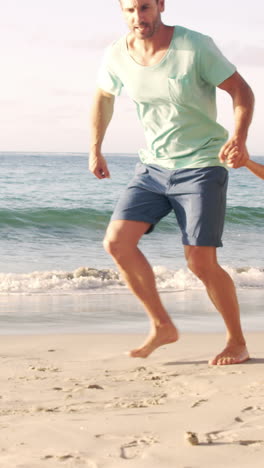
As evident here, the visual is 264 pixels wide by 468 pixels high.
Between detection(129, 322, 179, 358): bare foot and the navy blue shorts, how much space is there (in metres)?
0.53

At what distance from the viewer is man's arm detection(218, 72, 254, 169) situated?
4297 millimetres

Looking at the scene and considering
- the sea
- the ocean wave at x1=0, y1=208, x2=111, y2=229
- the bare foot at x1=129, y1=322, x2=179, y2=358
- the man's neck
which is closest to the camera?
the man's neck

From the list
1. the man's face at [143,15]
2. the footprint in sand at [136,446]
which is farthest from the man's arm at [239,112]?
the footprint in sand at [136,446]

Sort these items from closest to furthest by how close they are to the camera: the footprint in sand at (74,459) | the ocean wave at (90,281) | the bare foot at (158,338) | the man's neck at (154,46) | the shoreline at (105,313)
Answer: the footprint in sand at (74,459) → the man's neck at (154,46) → the bare foot at (158,338) → the shoreline at (105,313) → the ocean wave at (90,281)

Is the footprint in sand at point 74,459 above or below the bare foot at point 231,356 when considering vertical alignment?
above

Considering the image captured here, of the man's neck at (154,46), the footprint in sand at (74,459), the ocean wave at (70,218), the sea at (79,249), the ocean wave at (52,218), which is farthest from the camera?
the ocean wave at (52,218)

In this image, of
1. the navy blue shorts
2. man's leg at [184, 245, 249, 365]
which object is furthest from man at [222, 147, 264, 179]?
man's leg at [184, 245, 249, 365]

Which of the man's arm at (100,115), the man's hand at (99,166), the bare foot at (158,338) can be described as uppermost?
the man's arm at (100,115)

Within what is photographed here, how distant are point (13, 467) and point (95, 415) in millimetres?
714

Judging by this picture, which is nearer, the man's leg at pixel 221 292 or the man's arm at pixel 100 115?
the man's leg at pixel 221 292

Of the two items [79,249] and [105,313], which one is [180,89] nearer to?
[105,313]

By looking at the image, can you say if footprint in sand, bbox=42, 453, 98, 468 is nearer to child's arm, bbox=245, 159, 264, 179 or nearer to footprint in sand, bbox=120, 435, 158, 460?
footprint in sand, bbox=120, 435, 158, 460

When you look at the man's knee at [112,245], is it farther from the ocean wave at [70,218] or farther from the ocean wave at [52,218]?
the ocean wave at [52,218]

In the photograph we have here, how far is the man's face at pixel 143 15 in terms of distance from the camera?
174 inches
